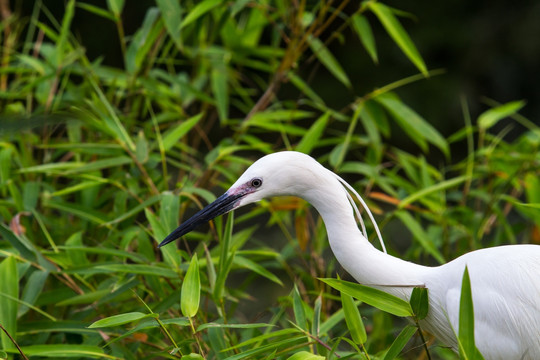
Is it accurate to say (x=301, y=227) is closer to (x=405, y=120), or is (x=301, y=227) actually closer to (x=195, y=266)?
(x=405, y=120)

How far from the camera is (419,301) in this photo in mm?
1043

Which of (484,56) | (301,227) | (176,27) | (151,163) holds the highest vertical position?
(176,27)

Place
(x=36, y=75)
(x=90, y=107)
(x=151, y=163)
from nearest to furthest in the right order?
(x=151, y=163) → (x=90, y=107) → (x=36, y=75)

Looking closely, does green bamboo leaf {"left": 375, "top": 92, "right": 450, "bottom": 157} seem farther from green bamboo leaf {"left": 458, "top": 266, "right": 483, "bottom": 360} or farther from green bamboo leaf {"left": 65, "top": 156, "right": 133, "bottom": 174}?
green bamboo leaf {"left": 458, "top": 266, "right": 483, "bottom": 360}

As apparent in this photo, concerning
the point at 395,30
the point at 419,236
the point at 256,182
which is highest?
the point at 395,30

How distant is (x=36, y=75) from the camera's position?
2.06 meters

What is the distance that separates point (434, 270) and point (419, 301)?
23cm

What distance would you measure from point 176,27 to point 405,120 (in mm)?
650

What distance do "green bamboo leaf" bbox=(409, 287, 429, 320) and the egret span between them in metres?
0.11

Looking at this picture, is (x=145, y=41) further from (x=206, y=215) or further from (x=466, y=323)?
(x=466, y=323)

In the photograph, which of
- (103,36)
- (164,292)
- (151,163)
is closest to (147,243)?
(164,292)

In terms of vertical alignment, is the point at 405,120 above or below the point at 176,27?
below

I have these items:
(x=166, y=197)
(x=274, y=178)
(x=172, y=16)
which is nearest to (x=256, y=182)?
(x=274, y=178)

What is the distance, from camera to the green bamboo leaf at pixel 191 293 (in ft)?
3.58
